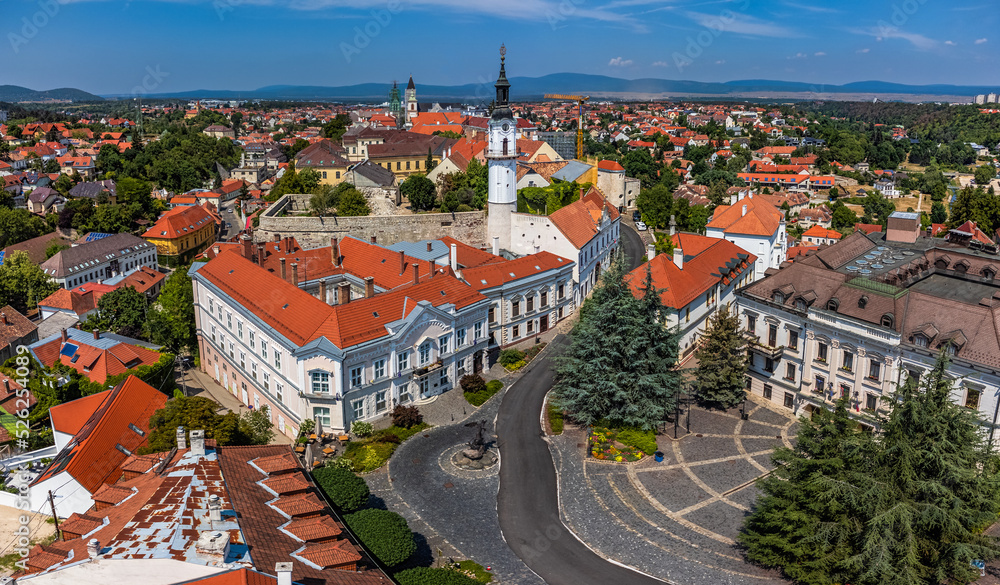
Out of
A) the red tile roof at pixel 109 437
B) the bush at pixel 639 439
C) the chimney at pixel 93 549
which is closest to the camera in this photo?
the chimney at pixel 93 549

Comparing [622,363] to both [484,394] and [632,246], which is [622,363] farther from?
[632,246]

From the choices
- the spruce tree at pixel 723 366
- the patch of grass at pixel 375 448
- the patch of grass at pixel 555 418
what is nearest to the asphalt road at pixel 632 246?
the spruce tree at pixel 723 366

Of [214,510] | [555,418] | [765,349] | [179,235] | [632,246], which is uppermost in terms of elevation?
[214,510]

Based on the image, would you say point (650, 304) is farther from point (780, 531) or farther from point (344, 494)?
point (344, 494)

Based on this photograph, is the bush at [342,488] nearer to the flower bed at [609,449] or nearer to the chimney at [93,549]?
the chimney at [93,549]

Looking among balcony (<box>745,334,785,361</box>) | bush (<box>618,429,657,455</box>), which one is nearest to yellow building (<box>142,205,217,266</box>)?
bush (<box>618,429,657,455</box>)

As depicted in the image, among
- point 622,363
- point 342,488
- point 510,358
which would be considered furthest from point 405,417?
point 622,363
